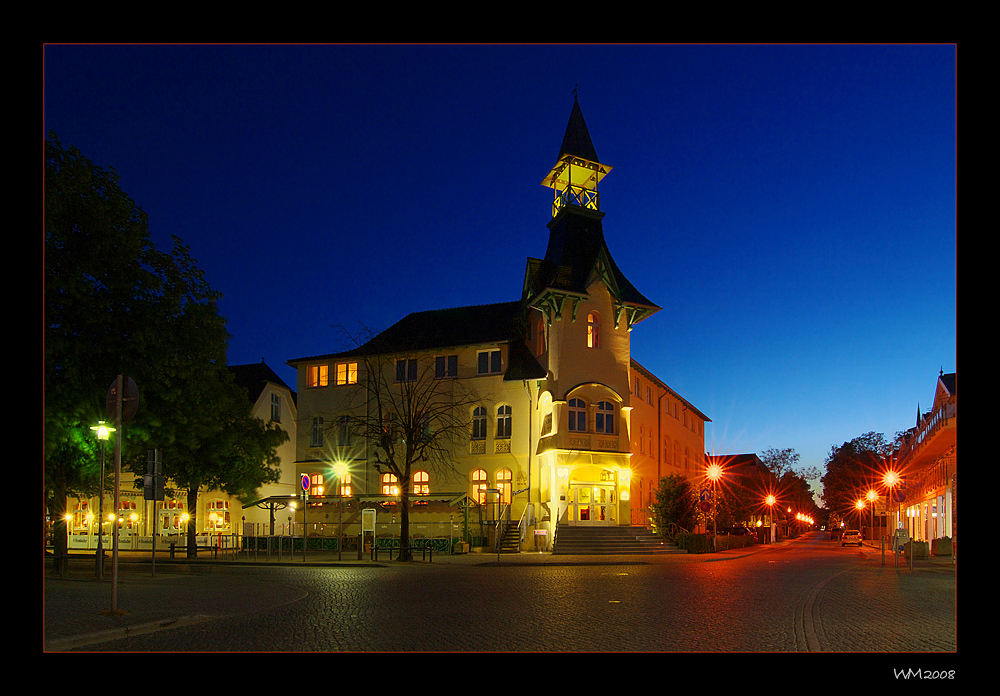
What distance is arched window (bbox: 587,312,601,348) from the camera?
41.3 meters

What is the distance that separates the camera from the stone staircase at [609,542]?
120 ft

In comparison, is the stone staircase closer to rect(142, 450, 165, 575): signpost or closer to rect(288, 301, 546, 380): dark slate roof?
rect(288, 301, 546, 380): dark slate roof

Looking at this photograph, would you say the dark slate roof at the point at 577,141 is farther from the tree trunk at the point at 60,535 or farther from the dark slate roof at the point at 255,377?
the tree trunk at the point at 60,535

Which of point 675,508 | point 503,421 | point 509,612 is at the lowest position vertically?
point 675,508

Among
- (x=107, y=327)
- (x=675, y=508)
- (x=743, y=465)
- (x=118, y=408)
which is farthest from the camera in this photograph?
(x=743, y=465)

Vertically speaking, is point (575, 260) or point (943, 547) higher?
point (575, 260)

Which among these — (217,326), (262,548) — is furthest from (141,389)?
(262,548)

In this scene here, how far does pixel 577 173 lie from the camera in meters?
44.9

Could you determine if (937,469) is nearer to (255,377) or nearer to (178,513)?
(255,377)

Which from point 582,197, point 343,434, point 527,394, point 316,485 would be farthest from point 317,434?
point 582,197

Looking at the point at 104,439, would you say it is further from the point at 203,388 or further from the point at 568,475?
the point at 568,475

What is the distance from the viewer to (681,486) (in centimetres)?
4041

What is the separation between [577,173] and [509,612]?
3386 cm

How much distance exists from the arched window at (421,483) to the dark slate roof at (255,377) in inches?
614
